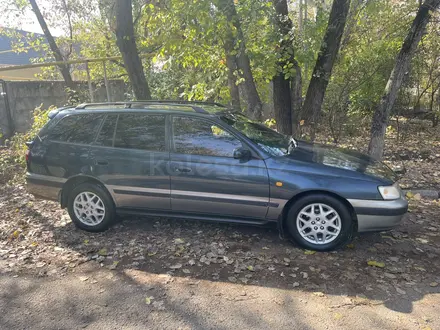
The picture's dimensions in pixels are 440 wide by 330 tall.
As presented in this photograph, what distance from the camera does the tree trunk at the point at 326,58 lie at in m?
6.59

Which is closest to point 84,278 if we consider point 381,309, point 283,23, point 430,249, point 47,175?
point 47,175

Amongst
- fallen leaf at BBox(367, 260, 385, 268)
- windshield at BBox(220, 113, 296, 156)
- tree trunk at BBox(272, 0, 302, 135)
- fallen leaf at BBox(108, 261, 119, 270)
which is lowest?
fallen leaf at BBox(108, 261, 119, 270)

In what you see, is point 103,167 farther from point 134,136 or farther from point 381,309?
point 381,309

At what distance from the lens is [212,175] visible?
4.25 m

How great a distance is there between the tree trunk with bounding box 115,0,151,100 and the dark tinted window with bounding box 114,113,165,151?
3016 millimetres

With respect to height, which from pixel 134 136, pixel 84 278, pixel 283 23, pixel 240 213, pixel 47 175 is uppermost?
pixel 283 23

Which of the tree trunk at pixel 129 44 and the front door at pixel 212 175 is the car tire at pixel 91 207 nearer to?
the front door at pixel 212 175

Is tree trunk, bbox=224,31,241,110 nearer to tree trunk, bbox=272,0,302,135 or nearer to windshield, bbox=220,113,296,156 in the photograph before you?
tree trunk, bbox=272,0,302,135

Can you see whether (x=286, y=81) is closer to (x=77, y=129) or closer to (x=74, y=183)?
(x=77, y=129)

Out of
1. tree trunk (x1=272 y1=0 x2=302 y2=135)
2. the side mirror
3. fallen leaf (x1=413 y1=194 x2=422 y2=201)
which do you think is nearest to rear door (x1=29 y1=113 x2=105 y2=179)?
the side mirror

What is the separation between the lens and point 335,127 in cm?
1009

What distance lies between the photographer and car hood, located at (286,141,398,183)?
165 inches

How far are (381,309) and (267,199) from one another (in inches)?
61.8

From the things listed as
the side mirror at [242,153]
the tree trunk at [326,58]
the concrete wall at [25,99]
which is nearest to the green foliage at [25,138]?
the concrete wall at [25,99]
